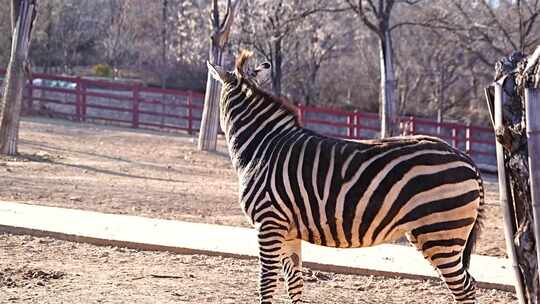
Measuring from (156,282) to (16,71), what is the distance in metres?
10.9

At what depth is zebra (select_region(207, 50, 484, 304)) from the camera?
625cm

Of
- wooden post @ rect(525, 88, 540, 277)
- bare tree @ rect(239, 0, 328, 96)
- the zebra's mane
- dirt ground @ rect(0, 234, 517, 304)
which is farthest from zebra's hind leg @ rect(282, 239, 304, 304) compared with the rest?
bare tree @ rect(239, 0, 328, 96)

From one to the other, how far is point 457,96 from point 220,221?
31.6 m

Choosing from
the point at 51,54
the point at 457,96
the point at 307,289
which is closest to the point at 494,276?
the point at 307,289

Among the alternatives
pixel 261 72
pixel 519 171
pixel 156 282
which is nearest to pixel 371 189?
pixel 261 72

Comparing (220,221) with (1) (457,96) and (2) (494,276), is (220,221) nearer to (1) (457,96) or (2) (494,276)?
(2) (494,276)

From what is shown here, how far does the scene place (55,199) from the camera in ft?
42.7

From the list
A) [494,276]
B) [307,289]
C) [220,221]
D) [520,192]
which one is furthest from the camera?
[220,221]

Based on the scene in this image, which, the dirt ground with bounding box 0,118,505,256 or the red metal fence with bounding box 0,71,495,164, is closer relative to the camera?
the dirt ground with bounding box 0,118,505,256

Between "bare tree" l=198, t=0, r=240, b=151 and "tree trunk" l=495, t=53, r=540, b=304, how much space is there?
17510 mm

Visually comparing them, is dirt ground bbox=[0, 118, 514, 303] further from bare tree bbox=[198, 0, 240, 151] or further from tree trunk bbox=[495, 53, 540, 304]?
tree trunk bbox=[495, 53, 540, 304]

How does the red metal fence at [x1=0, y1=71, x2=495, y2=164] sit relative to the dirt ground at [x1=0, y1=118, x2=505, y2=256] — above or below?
above

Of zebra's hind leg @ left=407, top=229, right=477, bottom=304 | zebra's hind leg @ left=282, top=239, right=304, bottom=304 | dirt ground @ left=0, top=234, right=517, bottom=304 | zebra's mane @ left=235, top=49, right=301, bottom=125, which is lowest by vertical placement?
dirt ground @ left=0, top=234, right=517, bottom=304

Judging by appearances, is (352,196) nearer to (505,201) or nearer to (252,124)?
(252,124)
